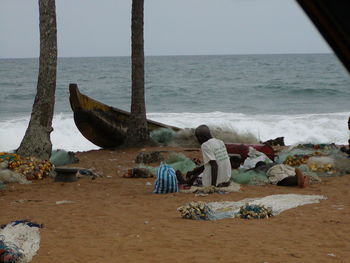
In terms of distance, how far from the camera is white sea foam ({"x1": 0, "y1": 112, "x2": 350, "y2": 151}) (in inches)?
811

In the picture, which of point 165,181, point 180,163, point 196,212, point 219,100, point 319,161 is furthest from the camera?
point 219,100

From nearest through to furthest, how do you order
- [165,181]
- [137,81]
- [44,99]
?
[165,181] < [44,99] < [137,81]

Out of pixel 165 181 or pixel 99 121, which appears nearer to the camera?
pixel 165 181

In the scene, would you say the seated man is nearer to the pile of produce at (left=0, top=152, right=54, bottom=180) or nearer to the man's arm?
the man's arm

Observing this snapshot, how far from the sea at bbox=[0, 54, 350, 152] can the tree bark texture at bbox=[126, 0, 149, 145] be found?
1.99m

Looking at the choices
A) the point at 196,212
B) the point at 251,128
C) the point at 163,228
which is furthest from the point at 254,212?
the point at 251,128

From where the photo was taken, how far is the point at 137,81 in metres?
13.6

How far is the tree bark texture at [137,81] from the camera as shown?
1329cm

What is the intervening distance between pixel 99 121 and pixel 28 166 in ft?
14.5

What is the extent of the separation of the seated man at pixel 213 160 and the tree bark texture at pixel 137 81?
548 cm

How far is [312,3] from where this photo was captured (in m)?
0.74

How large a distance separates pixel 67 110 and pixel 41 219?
24359 mm

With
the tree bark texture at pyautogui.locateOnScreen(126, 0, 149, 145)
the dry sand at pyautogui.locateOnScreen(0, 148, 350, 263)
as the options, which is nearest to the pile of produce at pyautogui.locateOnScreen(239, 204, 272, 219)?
the dry sand at pyautogui.locateOnScreen(0, 148, 350, 263)

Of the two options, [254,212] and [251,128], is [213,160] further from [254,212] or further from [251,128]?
[251,128]
